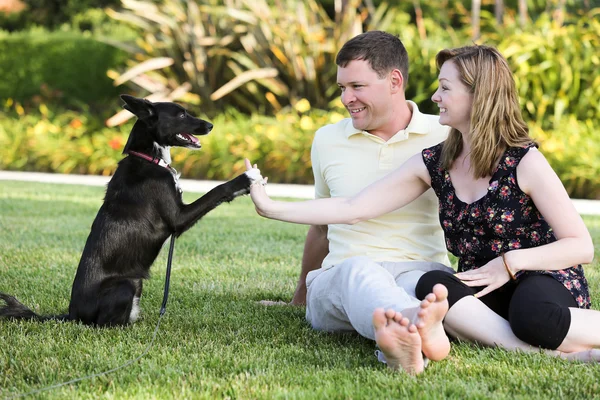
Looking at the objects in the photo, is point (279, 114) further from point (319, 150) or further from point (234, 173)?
point (319, 150)

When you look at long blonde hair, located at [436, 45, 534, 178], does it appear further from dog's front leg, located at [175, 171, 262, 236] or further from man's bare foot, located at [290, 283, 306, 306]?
man's bare foot, located at [290, 283, 306, 306]

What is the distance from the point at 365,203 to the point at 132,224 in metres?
1.05

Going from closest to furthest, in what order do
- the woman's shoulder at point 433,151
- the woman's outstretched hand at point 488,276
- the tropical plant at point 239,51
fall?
1. the woman's outstretched hand at point 488,276
2. the woman's shoulder at point 433,151
3. the tropical plant at point 239,51

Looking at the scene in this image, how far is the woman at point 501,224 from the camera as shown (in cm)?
292

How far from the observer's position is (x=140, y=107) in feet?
12.6

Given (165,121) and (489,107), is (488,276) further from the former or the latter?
(165,121)

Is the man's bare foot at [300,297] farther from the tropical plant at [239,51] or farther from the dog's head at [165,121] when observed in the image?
the tropical plant at [239,51]

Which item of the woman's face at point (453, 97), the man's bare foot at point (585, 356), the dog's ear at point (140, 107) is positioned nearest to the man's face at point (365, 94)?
the woman's face at point (453, 97)

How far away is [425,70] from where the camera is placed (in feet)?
36.7

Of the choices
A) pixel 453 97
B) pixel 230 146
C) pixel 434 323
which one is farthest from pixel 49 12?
pixel 434 323

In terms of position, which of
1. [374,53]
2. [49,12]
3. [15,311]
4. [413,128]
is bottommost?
[15,311]

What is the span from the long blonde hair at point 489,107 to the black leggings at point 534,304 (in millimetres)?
459

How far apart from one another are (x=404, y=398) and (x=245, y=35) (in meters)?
10.8

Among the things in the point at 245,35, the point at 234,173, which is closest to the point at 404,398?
the point at 234,173
